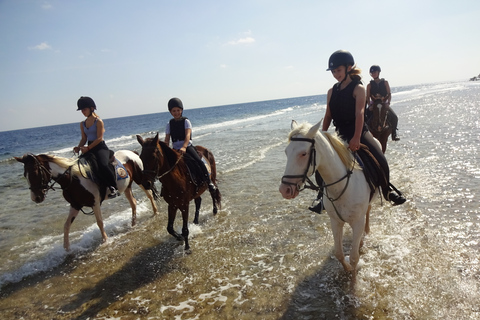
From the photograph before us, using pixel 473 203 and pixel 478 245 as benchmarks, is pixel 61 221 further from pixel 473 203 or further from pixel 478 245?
pixel 473 203

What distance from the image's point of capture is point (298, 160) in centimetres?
314

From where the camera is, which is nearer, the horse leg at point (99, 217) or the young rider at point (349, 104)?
the young rider at point (349, 104)

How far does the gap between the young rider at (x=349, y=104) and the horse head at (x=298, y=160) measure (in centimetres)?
94

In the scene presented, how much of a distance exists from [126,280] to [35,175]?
2.66 m

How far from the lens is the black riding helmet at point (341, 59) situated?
3984mm

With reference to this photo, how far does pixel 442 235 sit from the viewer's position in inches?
207

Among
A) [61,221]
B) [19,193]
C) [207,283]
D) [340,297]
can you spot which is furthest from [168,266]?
[19,193]

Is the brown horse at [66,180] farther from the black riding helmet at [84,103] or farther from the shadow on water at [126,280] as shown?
the shadow on water at [126,280]

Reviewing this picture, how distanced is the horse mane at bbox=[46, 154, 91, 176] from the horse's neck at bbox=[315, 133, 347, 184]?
500 centimetres

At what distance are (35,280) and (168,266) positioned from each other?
2392 mm

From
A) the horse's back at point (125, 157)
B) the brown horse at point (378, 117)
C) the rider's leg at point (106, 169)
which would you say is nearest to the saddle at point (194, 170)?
the rider's leg at point (106, 169)

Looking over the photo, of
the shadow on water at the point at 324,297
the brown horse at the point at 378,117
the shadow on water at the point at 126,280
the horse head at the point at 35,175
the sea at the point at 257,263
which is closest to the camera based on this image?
the shadow on water at the point at 324,297

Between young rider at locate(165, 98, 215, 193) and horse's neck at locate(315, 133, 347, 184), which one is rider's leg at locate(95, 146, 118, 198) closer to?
young rider at locate(165, 98, 215, 193)

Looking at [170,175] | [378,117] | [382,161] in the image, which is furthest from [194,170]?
[378,117]
